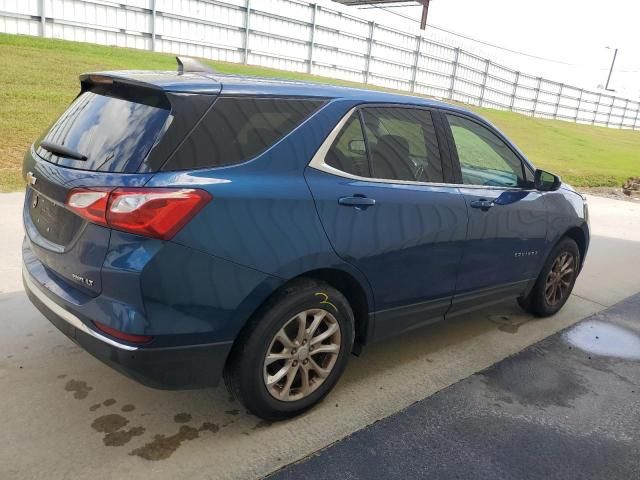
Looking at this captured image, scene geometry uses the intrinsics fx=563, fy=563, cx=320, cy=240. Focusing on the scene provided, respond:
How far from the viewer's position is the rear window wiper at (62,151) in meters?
2.56

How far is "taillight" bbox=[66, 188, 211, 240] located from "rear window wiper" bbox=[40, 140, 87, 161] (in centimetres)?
30

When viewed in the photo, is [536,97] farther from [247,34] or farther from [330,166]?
[330,166]

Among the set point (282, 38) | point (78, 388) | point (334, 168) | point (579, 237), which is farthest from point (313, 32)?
point (78, 388)

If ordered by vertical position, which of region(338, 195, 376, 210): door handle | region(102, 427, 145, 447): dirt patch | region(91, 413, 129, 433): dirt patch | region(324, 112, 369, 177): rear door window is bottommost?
region(91, 413, 129, 433): dirt patch

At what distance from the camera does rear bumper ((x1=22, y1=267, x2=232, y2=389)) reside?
235 cm

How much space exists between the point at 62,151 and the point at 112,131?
0.30 metres

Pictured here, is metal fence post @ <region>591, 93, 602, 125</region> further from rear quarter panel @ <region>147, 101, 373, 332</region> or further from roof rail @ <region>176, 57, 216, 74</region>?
rear quarter panel @ <region>147, 101, 373, 332</region>

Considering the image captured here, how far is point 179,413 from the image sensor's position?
9.61ft

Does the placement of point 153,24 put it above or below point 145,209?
above

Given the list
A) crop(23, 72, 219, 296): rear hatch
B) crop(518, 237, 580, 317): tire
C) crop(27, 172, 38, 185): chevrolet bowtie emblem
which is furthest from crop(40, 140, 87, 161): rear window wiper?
crop(518, 237, 580, 317): tire

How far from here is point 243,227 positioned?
8.10 ft

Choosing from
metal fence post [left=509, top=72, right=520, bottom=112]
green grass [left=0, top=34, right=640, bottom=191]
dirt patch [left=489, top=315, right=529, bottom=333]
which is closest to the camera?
dirt patch [left=489, top=315, right=529, bottom=333]

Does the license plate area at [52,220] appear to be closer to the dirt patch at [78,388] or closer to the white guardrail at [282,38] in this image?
the dirt patch at [78,388]

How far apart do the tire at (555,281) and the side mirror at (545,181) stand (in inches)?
21.1
